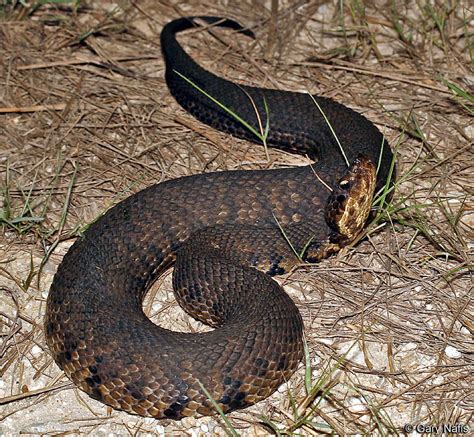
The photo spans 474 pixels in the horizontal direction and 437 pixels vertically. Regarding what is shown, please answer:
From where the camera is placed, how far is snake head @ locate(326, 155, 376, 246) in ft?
16.9

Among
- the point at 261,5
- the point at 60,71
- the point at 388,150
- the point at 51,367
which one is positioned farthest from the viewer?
the point at 261,5

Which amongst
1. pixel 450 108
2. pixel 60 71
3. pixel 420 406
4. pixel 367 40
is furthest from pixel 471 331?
pixel 60 71

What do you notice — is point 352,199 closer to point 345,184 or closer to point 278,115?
point 345,184

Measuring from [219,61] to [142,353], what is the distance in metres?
3.53

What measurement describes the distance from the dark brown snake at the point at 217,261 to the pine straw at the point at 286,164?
151 millimetres

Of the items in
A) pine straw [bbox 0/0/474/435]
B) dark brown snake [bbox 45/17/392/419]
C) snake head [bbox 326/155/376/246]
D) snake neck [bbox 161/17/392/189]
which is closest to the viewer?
dark brown snake [bbox 45/17/392/419]

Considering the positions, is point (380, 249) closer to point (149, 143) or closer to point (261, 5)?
point (149, 143)

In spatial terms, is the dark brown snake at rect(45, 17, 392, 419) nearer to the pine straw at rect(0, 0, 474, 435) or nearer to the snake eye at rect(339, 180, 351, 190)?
the snake eye at rect(339, 180, 351, 190)

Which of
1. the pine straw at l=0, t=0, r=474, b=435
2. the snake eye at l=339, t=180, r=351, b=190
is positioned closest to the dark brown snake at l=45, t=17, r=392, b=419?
the snake eye at l=339, t=180, r=351, b=190

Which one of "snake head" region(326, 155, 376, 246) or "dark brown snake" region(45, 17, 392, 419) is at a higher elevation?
"snake head" region(326, 155, 376, 246)

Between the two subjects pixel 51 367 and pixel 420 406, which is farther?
pixel 51 367

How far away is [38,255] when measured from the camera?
5.49m

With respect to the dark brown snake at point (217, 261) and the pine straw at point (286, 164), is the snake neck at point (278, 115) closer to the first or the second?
the dark brown snake at point (217, 261)

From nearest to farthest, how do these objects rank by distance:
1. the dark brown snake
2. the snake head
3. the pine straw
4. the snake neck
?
the dark brown snake → the pine straw → the snake head → the snake neck
